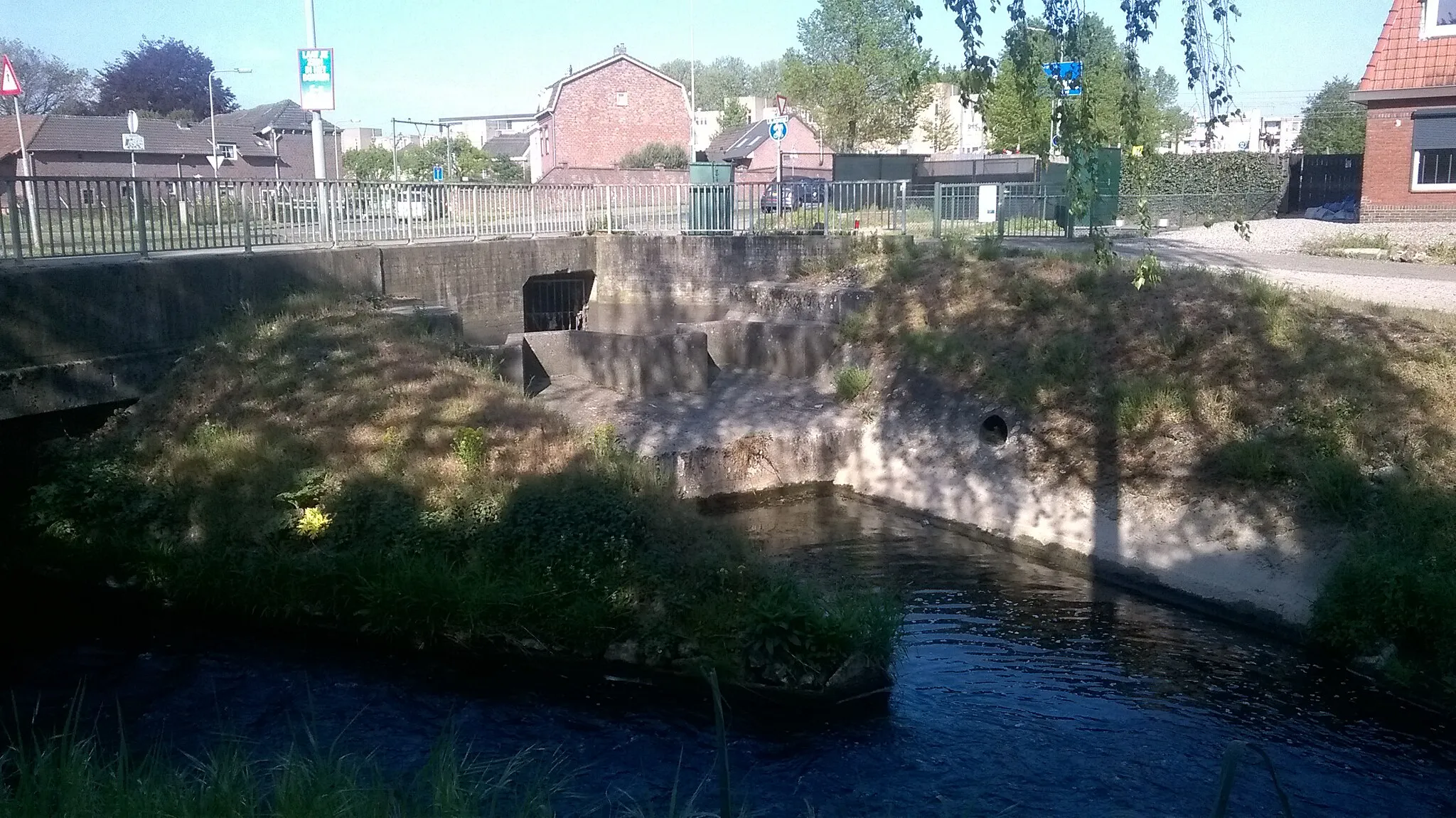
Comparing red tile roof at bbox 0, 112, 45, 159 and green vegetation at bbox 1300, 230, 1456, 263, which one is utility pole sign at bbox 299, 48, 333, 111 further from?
red tile roof at bbox 0, 112, 45, 159

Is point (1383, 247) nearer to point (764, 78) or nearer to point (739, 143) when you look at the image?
point (739, 143)

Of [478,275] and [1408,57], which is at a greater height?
[1408,57]

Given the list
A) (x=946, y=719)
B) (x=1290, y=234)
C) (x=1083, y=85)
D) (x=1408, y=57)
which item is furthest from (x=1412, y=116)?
(x=1083, y=85)

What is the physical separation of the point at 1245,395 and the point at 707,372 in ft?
25.0

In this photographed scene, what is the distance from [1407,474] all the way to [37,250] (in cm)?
1443

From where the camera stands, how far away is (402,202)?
17.6 meters

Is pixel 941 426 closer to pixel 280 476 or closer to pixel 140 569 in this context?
pixel 280 476

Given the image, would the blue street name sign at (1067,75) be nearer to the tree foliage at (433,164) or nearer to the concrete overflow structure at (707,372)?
the concrete overflow structure at (707,372)

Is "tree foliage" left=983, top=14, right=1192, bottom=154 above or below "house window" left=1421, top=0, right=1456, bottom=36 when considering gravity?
below

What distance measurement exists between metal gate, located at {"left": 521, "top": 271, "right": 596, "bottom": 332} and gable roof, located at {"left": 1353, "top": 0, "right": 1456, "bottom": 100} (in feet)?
61.6

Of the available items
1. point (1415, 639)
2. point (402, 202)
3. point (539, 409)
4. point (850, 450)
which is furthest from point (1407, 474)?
point (402, 202)

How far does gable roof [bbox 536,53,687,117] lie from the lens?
57531 millimetres

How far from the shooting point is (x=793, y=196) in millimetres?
23234

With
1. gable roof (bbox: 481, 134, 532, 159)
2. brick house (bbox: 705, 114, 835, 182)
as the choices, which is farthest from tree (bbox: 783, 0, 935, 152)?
gable roof (bbox: 481, 134, 532, 159)
